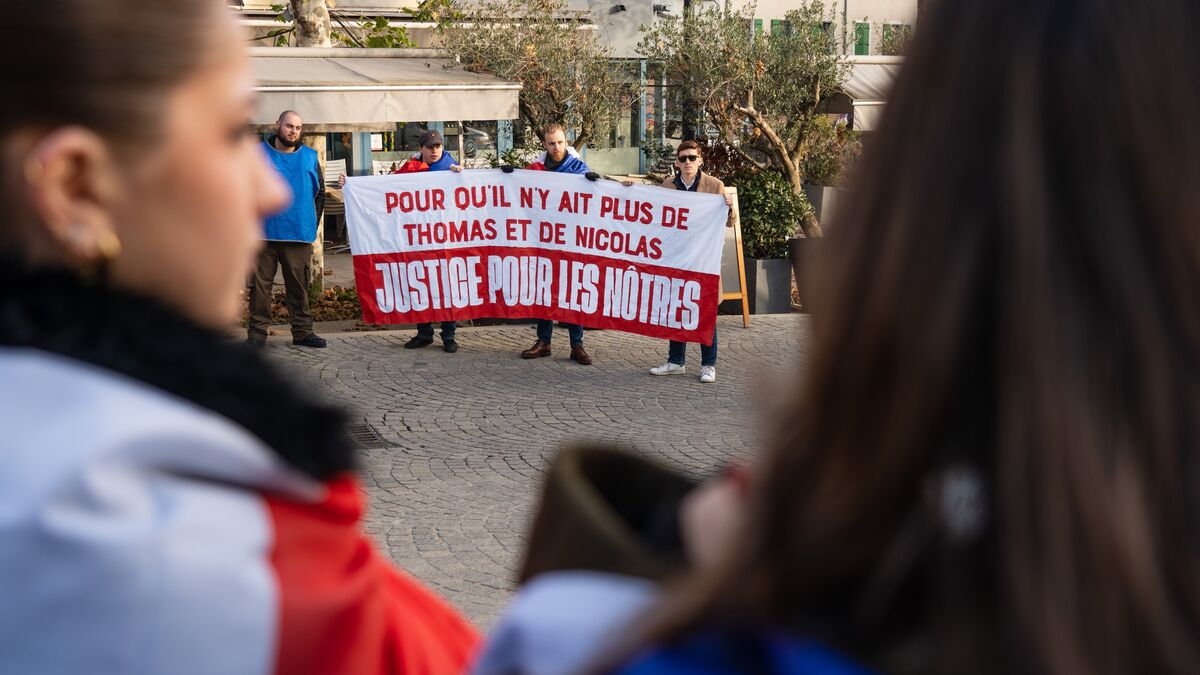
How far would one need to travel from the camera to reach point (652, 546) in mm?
907

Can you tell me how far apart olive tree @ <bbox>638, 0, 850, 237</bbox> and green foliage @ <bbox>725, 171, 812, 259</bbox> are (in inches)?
102

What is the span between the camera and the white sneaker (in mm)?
10255

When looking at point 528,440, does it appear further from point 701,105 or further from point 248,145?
point 701,105

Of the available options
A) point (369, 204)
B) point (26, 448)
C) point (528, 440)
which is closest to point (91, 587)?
point (26, 448)

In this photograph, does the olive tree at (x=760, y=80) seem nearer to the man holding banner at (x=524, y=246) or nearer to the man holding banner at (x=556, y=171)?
the man holding banner at (x=556, y=171)

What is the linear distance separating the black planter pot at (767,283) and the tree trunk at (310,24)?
5.83 metres

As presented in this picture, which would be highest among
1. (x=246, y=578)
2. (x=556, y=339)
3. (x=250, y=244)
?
(x=250, y=244)

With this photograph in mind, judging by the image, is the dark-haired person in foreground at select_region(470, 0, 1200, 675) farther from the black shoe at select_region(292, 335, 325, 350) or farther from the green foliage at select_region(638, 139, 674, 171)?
the green foliage at select_region(638, 139, 674, 171)

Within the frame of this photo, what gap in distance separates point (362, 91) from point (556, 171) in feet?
11.1

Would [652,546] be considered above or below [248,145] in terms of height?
below

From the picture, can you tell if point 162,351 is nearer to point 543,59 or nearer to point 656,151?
point 543,59

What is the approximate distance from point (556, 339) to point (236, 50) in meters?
10.8

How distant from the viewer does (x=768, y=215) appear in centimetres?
1376

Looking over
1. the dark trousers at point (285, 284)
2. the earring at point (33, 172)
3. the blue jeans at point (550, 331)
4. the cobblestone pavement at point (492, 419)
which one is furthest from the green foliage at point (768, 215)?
the earring at point (33, 172)
